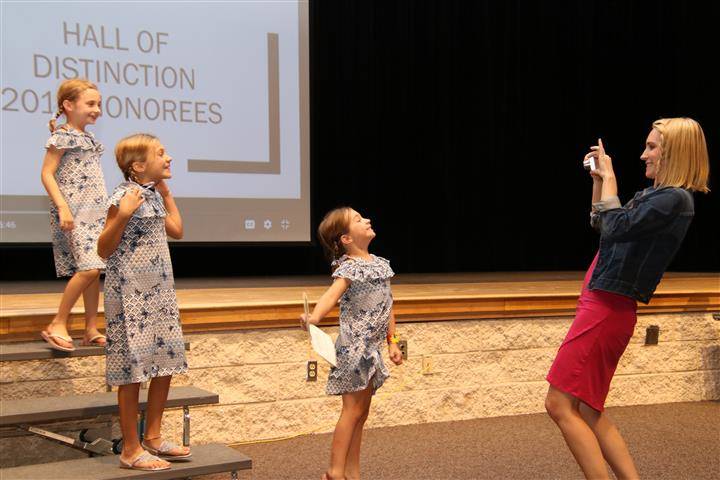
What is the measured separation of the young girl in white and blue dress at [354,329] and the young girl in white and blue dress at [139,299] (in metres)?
0.54

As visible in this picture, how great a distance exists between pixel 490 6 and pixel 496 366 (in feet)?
13.4

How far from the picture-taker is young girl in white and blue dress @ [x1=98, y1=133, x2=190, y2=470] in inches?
104

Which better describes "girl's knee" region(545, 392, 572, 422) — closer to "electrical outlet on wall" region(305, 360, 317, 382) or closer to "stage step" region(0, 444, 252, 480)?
"stage step" region(0, 444, 252, 480)

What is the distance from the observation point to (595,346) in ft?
8.45

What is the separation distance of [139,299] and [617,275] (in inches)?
59.2

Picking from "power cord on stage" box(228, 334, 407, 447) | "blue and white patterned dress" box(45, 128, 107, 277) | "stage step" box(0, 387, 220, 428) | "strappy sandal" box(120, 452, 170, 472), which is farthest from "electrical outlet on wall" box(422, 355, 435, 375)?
"strappy sandal" box(120, 452, 170, 472)

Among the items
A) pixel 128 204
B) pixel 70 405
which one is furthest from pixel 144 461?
pixel 128 204

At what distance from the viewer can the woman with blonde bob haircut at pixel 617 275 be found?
253 centimetres

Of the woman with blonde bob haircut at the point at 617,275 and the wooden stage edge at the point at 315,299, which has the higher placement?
the woman with blonde bob haircut at the point at 617,275

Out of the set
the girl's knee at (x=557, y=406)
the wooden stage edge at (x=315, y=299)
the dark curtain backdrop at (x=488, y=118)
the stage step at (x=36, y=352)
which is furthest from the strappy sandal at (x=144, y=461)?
the dark curtain backdrop at (x=488, y=118)

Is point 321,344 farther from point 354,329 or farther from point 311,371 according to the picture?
point 311,371

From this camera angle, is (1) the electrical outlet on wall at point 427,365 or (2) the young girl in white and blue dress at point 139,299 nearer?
(2) the young girl in white and blue dress at point 139,299

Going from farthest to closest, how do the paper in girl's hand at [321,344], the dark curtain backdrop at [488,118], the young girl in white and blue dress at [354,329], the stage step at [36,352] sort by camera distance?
the dark curtain backdrop at [488,118]
the stage step at [36,352]
the young girl in white and blue dress at [354,329]
the paper in girl's hand at [321,344]

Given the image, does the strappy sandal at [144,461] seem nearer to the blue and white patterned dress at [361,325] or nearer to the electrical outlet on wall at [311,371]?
the blue and white patterned dress at [361,325]
